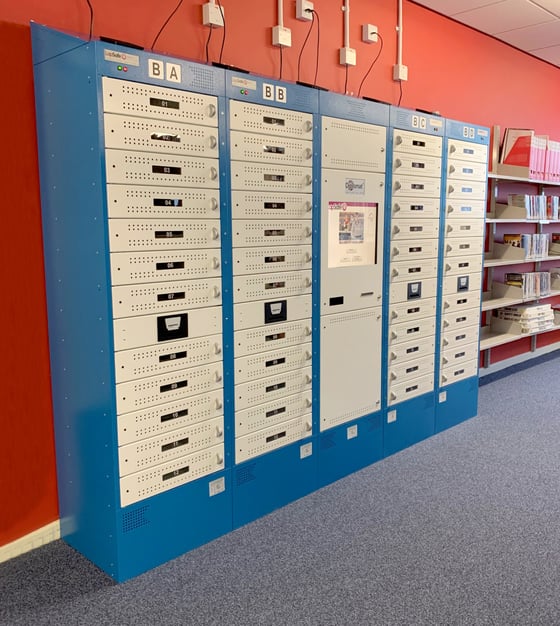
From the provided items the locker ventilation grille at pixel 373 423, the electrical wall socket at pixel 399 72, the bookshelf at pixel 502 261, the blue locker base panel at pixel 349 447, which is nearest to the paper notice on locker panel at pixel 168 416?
the blue locker base panel at pixel 349 447

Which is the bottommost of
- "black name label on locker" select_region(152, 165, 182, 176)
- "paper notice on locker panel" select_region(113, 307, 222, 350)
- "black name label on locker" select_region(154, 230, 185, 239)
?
"paper notice on locker panel" select_region(113, 307, 222, 350)

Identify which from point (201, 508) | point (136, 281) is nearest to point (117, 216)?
point (136, 281)

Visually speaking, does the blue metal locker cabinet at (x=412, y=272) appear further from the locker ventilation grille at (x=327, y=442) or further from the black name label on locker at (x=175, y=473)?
the black name label on locker at (x=175, y=473)

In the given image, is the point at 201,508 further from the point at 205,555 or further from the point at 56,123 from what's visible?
the point at 56,123

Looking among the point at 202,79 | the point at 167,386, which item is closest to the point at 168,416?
the point at 167,386

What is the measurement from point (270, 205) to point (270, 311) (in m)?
0.52

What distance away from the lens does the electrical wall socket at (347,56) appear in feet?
12.3

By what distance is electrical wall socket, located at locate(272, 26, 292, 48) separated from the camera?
3309 millimetres

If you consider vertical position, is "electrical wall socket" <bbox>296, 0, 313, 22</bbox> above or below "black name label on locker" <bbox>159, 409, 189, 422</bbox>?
above

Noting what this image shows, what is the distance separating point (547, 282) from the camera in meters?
5.84

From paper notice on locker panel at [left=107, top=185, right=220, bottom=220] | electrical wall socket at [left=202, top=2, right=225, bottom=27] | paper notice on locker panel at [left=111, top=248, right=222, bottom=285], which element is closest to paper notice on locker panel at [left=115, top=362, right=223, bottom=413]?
paper notice on locker panel at [left=111, top=248, right=222, bottom=285]

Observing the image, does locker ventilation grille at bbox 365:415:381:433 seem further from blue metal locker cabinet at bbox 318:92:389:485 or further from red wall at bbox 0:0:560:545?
red wall at bbox 0:0:560:545

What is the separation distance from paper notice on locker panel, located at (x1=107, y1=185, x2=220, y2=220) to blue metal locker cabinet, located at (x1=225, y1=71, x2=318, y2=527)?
155 mm

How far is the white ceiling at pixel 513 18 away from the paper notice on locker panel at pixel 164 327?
312 centimetres
